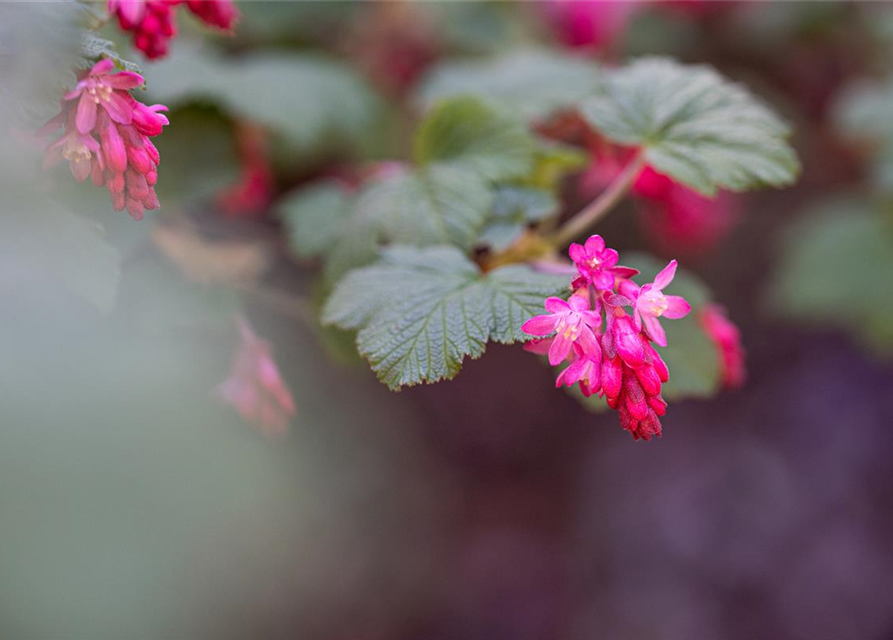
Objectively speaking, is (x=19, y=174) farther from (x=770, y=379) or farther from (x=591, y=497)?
(x=770, y=379)

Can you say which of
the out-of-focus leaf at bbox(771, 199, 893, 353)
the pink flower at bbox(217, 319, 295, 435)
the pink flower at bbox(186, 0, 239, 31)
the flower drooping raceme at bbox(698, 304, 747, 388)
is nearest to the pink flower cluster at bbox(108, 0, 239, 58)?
the pink flower at bbox(186, 0, 239, 31)

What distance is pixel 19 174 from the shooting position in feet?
2.39

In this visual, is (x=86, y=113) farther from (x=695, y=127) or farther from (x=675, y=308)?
(x=695, y=127)

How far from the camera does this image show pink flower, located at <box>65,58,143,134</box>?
0.60 metres

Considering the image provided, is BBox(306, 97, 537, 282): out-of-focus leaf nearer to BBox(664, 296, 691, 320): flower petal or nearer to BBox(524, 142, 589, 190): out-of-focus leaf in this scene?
BBox(524, 142, 589, 190): out-of-focus leaf

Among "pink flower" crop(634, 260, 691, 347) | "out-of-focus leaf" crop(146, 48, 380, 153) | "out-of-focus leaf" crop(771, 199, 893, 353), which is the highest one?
"out-of-focus leaf" crop(771, 199, 893, 353)

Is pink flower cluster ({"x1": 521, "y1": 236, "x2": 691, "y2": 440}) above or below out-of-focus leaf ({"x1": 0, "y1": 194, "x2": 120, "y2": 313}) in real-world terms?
above

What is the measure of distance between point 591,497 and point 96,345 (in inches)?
64.7

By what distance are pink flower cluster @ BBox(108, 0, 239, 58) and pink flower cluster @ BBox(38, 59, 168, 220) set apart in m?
0.10

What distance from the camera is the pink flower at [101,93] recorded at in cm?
60

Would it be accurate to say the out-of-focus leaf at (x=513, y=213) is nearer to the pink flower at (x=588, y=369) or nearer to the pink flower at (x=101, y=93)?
the pink flower at (x=588, y=369)

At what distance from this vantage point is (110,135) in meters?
0.61

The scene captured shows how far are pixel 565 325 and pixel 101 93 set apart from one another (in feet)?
1.37

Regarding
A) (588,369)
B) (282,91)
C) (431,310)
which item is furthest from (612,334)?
(282,91)
